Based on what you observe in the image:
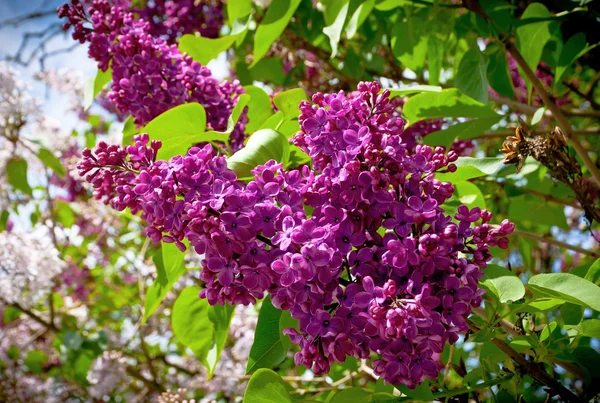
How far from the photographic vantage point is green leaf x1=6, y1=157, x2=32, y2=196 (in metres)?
1.91

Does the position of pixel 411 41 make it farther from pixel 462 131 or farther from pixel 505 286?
pixel 505 286

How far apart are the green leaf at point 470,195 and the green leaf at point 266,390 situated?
0.45 meters

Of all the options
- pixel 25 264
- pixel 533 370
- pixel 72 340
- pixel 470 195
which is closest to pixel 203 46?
pixel 470 195

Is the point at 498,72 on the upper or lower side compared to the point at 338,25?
lower

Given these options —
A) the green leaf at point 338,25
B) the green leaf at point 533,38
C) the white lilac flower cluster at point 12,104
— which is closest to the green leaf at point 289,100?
the green leaf at point 338,25

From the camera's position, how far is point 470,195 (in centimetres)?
98

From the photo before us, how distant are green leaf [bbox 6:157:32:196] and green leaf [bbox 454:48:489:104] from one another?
57.0 inches

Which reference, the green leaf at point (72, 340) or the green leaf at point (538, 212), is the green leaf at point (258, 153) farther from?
the green leaf at point (72, 340)

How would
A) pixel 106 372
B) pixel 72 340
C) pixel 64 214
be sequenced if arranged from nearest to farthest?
pixel 72 340 < pixel 106 372 < pixel 64 214

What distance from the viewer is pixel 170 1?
1.64 meters

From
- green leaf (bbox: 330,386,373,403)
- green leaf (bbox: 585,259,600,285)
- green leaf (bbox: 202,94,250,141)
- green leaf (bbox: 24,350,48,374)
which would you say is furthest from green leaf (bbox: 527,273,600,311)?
green leaf (bbox: 24,350,48,374)

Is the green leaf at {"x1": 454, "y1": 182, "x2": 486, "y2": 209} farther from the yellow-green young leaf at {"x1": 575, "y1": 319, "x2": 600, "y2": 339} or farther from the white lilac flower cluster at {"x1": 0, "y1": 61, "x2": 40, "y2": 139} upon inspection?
the white lilac flower cluster at {"x1": 0, "y1": 61, "x2": 40, "y2": 139}

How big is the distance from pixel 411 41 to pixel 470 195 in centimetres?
40

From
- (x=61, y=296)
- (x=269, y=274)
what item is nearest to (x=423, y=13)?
(x=269, y=274)
